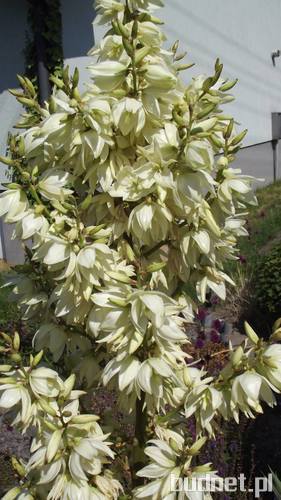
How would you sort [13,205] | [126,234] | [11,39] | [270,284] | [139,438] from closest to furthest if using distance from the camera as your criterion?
[13,205], [126,234], [139,438], [270,284], [11,39]

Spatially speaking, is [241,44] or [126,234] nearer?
[126,234]

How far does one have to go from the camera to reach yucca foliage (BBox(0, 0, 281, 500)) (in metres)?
1.30

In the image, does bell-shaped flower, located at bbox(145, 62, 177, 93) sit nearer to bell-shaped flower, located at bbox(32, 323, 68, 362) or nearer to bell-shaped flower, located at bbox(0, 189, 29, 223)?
bell-shaped flower, located at bbox(0, 189, 29, 223)

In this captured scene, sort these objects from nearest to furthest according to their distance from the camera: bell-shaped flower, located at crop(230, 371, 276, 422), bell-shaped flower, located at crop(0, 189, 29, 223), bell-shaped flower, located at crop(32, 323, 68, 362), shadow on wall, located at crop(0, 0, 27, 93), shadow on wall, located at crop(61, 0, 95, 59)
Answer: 1. bell-shaped flower, located at crop(230, 371, 276, 422)
2. bell-shaped flower, located at crop(0, 189, 29, 223)
3. bell-shaped flower, located at crop(32, 323, 68, 362)
4. shadow on wall, located at crop(61, 0, 95, 59)
5. shadow on wall, located at crop(0, 0, 27, 93)

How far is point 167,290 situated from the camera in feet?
5.30

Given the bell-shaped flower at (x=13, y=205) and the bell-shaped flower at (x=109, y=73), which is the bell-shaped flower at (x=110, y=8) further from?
the bell-shaped flower at (x=13, y=205)

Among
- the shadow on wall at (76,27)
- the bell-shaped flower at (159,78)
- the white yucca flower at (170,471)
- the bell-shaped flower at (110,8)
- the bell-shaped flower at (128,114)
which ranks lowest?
the white yucca flower at (170,471)

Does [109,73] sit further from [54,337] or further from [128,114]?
[54,337]

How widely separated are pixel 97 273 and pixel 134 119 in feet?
1.18

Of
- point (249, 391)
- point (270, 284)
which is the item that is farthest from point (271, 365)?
point (270, 284)

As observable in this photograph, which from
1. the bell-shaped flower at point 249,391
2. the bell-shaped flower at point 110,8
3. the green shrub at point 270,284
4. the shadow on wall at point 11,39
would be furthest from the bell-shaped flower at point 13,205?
the shadow on wall at point 11,39

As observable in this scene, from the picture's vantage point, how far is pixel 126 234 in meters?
1.52

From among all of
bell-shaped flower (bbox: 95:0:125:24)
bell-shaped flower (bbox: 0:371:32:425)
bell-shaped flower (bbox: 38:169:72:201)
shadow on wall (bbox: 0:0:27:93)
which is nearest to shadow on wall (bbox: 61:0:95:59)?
shadow on wall (bbox: 0:0:27:93)

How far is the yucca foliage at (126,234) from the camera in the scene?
4.28 ft
